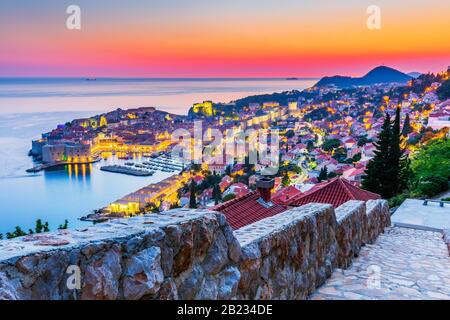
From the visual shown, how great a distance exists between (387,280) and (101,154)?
71387mm

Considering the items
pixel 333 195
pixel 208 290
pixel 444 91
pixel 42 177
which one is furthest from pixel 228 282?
pixel 444 91

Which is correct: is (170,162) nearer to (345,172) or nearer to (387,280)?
(345,172)

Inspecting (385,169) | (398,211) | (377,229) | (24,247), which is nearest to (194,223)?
(24,247)

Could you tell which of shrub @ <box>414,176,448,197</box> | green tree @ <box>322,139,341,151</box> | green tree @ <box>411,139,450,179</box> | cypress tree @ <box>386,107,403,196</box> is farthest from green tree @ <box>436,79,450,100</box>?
shrub @ <box>414,176,448,197</box>

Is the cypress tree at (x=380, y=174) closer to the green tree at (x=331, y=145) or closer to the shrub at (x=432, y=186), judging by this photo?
the shrub at (x=432, y=186)

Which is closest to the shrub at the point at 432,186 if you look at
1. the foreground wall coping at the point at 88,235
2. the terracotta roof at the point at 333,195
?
the terracotta roof at the point at 333,195

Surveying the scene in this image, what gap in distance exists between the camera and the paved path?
2846 mm

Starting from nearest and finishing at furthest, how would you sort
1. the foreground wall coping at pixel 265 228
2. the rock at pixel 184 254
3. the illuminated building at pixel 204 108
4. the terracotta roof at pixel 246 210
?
the rock at pixel 184 254 < the foreground wall coping at pixel 265 228 < the terracotta roof at pixel 246 210 < the illuminated building at pixel 204 108

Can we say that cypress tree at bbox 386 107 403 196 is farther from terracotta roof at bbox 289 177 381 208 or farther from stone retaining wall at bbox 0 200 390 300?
stone retaining wall at bbox 0 200 390 300

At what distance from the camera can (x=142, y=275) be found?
1.54 m

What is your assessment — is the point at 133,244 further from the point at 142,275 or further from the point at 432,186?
the point at 432,186

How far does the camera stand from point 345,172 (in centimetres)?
3225

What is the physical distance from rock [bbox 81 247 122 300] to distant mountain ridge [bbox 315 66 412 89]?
162948 millimetres

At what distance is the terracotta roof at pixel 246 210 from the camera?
20.5 ft
